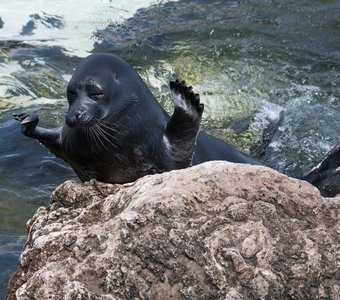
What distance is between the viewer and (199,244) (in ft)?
10.3

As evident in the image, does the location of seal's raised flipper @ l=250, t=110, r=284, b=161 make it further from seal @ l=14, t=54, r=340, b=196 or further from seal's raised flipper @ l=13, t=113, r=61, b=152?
seal's raised flipper @ l=13, t=113, r=61, b=152

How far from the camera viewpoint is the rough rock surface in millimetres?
3070

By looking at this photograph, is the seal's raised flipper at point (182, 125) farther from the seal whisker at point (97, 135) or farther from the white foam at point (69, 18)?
the white foam at point (69, 18)

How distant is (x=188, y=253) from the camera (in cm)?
311

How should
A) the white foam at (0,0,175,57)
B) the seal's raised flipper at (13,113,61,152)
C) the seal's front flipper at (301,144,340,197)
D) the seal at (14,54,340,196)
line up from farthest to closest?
1. the white foam at (0,0,175,57)
2. the seal's front flipper at (301,144,340,197)
3. the seal's raised flipper at (13,113,61,152)
4. the seal at (14,54,340,196)

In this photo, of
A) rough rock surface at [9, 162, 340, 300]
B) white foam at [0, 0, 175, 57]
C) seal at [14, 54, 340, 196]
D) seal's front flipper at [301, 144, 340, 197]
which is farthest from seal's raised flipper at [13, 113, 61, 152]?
white foam at [0, 0, 175, 57]

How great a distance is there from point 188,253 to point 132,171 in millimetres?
2811

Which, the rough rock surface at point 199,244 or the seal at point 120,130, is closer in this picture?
the rough rock surface at point 199,244

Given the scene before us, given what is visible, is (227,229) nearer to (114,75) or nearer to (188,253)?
(188,253)

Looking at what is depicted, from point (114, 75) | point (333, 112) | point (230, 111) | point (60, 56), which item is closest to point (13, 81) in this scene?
point (60, 56)

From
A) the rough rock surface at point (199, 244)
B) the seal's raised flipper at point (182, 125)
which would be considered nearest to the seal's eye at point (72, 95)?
the seal's raised flipper at point (182, 125)

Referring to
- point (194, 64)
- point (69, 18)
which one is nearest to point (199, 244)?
point (194, 64)

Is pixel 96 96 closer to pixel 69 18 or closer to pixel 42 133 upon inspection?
pixel 42 133

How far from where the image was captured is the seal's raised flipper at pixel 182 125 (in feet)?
18.1
